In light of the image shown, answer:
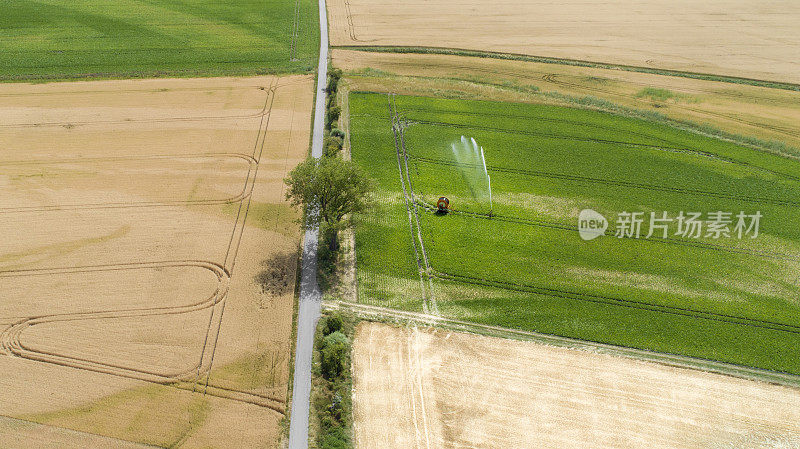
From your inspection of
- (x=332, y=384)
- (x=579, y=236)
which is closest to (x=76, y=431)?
(x=332, y=384)

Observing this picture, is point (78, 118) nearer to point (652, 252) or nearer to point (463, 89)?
point (463, 89)

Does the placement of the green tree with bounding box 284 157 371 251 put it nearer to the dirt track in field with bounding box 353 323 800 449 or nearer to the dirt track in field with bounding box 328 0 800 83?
the dirt track in field with bounding box 353 323 800 449

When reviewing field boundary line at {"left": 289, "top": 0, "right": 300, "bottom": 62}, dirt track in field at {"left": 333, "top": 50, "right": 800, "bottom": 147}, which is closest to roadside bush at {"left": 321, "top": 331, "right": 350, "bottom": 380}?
dirt track in field at {"left": 333, "top": 50, "right": 800, "bottom": 147}

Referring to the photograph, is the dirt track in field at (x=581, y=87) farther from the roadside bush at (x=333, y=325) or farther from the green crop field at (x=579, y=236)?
the roadside bush at (x=333, y=325)

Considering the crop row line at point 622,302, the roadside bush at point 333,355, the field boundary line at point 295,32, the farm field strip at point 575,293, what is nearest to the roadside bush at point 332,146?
the farm field strip at point 575,293

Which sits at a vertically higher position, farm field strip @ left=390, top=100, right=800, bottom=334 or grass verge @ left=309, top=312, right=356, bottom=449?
farm field strip @ left=390, top=100, right=800, bottom=334

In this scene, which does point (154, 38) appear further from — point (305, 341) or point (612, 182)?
point (612, 182)
